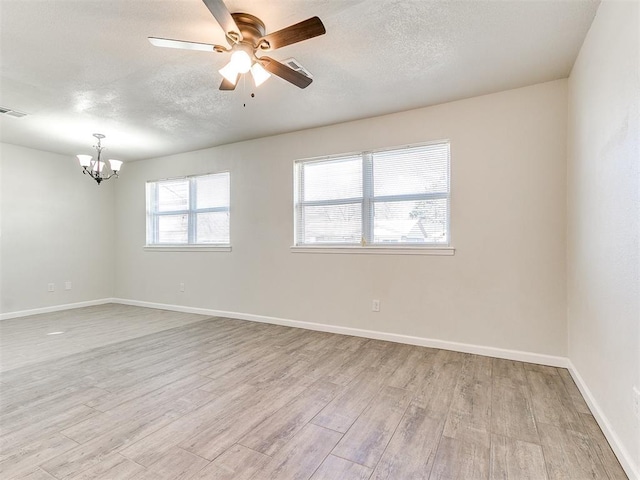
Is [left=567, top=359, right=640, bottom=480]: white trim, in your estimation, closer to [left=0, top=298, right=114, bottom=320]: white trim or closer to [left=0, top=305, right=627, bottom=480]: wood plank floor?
[left=0, top=305, right=627, bottom=480]: wood plank floor

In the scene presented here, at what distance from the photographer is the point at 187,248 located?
5012 mm

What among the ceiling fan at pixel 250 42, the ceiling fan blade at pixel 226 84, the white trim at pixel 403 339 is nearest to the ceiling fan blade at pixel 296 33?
the ceiling fan at pixel 250 42

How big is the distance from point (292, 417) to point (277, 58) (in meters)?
2.60

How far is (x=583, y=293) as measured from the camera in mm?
2266

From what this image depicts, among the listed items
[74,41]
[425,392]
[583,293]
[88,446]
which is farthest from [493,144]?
[88,446]

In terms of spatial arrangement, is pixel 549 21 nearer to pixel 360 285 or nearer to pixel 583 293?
pixel 583 293

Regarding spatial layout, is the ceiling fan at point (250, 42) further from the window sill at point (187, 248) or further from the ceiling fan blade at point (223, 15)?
the window sill at point (187, 248)

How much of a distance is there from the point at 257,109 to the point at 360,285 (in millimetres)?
2299

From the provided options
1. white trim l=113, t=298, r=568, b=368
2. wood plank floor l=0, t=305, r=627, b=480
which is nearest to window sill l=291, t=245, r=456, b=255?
white trim l=113, t=298, r=568, b=368

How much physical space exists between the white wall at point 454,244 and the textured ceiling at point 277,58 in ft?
0.88

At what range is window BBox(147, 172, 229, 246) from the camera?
4.80 metres

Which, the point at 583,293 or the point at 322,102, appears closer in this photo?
the point at 583,293

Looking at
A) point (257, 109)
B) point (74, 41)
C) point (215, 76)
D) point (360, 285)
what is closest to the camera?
point (74, 41)

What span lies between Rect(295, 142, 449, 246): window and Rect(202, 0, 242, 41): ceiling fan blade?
218 centimetres
